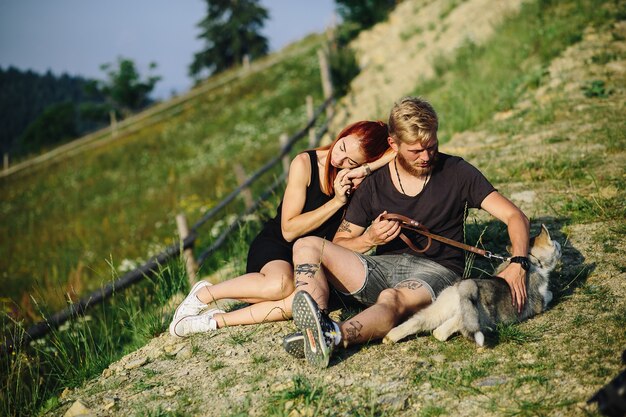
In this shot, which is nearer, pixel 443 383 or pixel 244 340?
pixel 443 383

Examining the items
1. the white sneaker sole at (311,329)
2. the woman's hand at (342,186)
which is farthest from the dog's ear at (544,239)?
the white sneaker sole at (311,329)

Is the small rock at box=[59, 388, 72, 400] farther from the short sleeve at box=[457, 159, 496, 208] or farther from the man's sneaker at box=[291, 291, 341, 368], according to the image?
the short sleeve at box=[457, 159, 496, 208]

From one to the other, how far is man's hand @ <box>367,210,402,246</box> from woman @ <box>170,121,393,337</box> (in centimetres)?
38

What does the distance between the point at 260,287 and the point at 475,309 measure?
148 cm

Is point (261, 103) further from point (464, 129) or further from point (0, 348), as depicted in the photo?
point (0, 348)

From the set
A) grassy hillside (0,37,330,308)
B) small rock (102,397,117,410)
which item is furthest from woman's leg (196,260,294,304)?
grassy hillside (0,37,330,308)

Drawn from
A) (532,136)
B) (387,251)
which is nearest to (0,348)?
(387,251)

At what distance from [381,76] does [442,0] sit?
533 centimetres

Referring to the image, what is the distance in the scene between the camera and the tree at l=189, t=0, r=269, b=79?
145 ft

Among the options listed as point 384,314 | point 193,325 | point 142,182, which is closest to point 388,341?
point 384,314

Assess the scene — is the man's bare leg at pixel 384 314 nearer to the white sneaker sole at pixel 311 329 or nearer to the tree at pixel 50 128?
the white sneaker sole at pixel 311 329

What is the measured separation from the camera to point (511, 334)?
2908 millimetres

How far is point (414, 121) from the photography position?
10.0 feet

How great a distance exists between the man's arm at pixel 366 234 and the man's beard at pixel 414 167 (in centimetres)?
37
